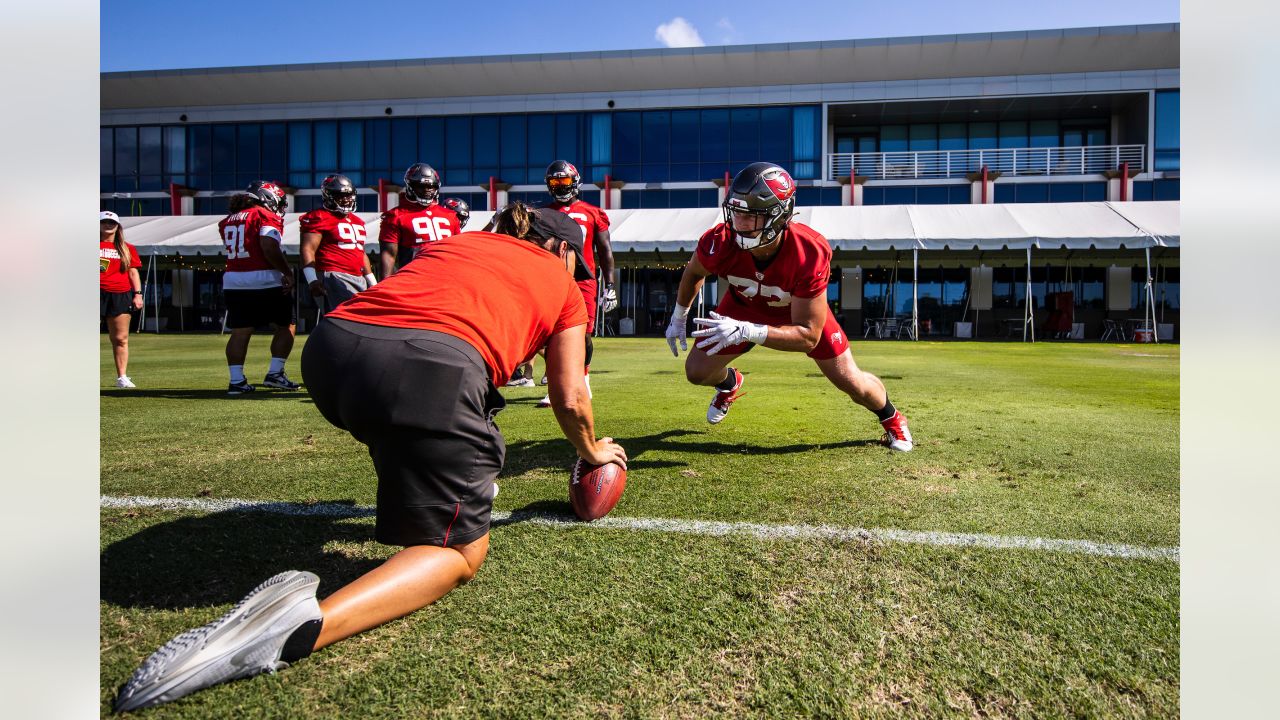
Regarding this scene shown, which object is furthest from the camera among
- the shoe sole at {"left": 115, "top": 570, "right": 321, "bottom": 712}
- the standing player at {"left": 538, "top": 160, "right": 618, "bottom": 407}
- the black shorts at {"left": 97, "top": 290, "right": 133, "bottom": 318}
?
the black shorts at {"left": 97, "top": 290, "right": 133, "bottom": 318}

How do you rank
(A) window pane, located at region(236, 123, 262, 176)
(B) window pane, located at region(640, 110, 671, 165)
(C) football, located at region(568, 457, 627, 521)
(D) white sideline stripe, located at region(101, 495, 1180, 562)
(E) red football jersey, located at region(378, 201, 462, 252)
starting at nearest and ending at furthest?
(D) white sideline stripe, located at region(101, 495, 1180, 562), (C) football, located at region(568, 457, 627, 521), (E) red football jersey, located at region(378, 201, 462, 252), (B) window pane, located at region(640, 110, 671, 165), (A) window pane, located at region(236, 123, 262, 176)

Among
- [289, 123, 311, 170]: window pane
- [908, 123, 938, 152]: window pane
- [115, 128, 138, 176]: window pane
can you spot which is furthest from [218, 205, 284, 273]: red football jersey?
[115, 128, 138, 176]: window pane

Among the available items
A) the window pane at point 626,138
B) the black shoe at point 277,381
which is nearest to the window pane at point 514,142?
the window pane at point 626,138

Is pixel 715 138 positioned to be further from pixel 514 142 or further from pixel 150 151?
pixel 150 151

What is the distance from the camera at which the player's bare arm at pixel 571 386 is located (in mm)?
2537

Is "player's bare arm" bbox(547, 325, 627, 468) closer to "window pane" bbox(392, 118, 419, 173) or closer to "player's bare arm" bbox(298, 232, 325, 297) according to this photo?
"player's bare arm" bbox(298, 232, 325, 297)

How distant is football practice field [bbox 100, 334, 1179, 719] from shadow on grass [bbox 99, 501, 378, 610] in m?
0.01

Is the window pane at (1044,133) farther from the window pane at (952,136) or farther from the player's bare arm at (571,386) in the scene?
the player's bare arm at (571,386)

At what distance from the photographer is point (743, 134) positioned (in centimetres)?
3039

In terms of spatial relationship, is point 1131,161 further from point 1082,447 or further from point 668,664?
point 668,664

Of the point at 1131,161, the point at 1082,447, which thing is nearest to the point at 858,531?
the point at 1082,447

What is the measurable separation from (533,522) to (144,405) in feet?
17.3

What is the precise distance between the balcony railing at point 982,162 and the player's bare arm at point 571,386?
28.4m

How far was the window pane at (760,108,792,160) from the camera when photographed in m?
30.2
